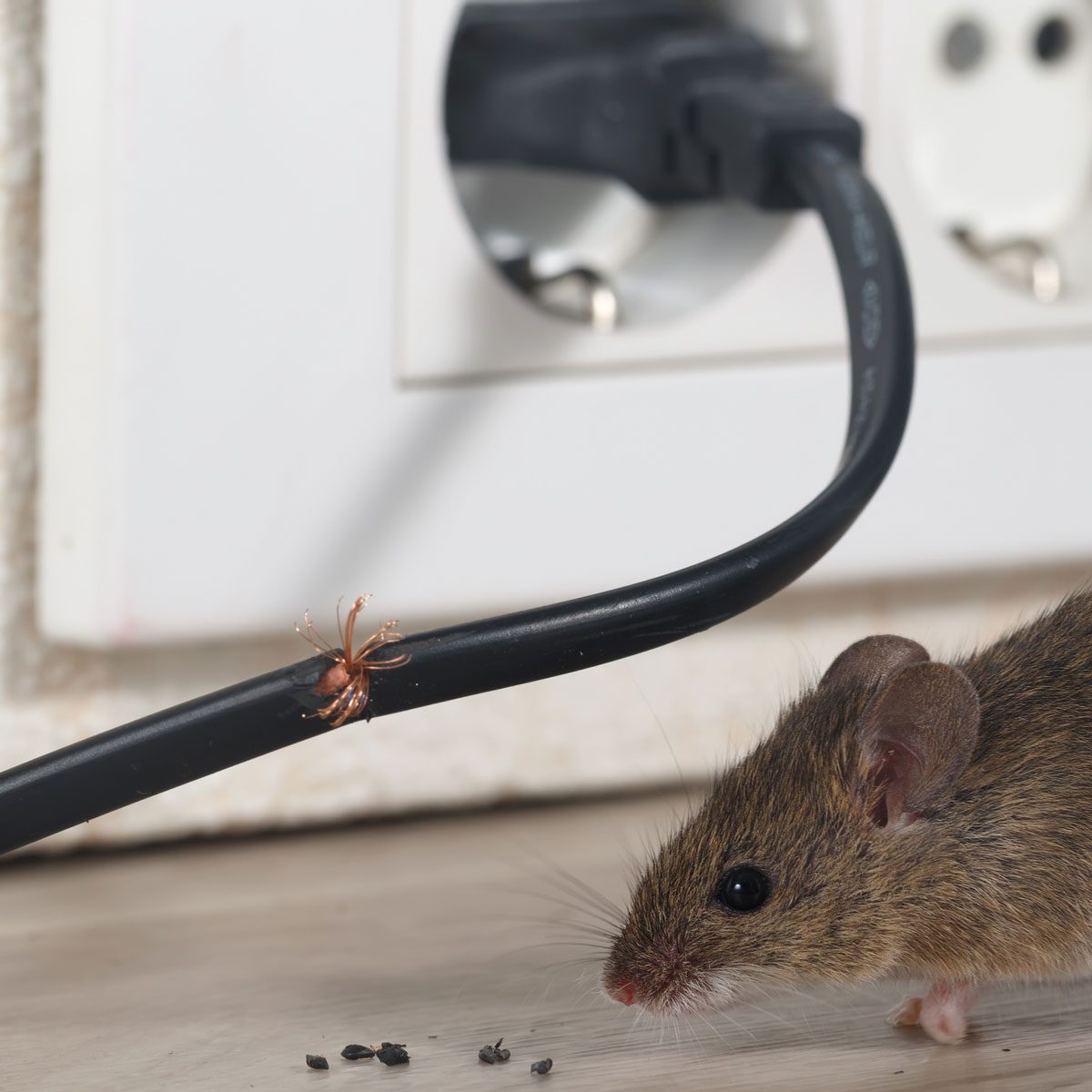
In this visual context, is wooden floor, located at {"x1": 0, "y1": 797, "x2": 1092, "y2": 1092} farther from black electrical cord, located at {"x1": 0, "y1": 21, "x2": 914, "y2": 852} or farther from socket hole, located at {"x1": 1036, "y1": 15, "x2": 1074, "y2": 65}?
socket hole, located at {"x1": 1036, "y1": 15, "x2": 1074, "y2": 65}

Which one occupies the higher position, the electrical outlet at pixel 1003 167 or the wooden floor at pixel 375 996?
the electrical outlet at pixel 1003 167

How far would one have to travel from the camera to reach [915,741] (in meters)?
0.63

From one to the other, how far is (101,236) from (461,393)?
0.17 meters

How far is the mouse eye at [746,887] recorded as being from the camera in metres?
0.64

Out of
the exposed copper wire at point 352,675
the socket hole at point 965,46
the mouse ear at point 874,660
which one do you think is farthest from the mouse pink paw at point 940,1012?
the socket hole at point 965,46

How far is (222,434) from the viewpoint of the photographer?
739 mm

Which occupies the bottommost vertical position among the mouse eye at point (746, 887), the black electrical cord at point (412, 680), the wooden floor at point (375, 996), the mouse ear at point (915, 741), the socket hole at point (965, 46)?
the wooden floor at point (375, 996)

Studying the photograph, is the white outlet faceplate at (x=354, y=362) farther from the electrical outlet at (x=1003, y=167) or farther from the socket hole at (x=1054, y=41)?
the socket hole at (x=1054, y=41)

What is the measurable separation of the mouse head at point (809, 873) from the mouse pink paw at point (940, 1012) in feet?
0.09

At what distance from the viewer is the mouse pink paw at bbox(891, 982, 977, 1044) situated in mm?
602

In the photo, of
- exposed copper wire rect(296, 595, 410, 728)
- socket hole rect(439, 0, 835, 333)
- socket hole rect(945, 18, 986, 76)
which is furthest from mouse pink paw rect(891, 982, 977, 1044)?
socket hole rect(945, 18, 986, 76)

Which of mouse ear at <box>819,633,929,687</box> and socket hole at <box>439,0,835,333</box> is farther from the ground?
socket hole at <box>439,0,835,333</box>

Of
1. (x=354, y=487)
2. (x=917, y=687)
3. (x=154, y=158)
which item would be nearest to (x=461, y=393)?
(x=354, y=487)

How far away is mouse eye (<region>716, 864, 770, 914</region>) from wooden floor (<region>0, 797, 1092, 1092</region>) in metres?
0.04
